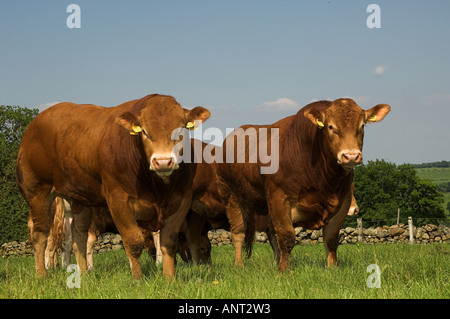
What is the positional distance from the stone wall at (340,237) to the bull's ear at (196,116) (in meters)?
14.5

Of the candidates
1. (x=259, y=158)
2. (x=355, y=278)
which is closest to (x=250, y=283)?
(x=355, y=278)

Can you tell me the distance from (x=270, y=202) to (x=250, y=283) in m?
1.52

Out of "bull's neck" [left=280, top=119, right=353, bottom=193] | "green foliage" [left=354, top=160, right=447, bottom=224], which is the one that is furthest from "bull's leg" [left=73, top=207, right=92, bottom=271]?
"green foliage" [left=354, top=160, right=447, bottom=224]

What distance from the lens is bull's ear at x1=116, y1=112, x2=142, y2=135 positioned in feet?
18.4

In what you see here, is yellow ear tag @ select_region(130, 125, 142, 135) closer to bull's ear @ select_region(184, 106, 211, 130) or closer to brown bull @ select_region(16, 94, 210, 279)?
brown bull @ select_region(16, 94, 210, 279)

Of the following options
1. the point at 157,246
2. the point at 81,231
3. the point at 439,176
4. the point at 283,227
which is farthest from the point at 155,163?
the point at 439,176

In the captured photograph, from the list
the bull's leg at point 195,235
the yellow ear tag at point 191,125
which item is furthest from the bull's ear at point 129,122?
the bull's leg at point 195,235

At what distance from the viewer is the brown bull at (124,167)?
18.2 feet

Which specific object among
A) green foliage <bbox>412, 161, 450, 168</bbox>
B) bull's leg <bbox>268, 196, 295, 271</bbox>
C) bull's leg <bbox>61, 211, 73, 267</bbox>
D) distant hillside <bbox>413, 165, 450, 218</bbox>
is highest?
bull's leg <bbox>268, 196, 295, 271</bbox>

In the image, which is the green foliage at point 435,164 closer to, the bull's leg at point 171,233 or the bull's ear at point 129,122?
the bull's leg at point 171,233

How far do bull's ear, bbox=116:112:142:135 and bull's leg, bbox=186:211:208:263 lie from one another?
3847 mm

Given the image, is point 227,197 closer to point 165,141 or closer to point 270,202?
point 270,202

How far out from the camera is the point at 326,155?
6.52 meters

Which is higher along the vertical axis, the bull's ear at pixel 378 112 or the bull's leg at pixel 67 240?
the bull's ear at pixel 378 112
